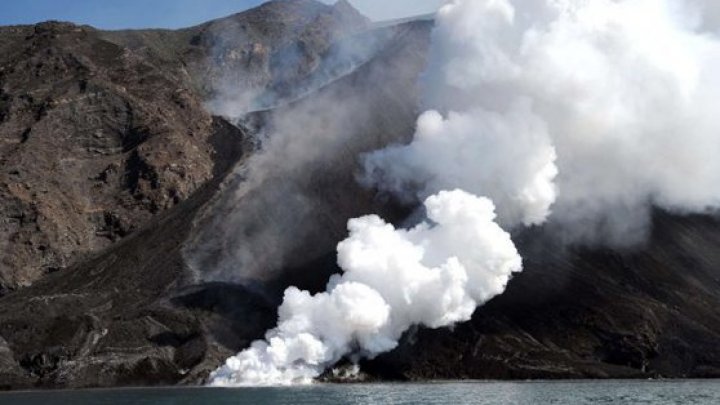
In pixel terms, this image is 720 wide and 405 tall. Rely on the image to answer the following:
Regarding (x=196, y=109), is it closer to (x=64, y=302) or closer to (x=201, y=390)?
(x=64, y=302)

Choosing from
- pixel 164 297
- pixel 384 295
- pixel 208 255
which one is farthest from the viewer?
pixel 208 255

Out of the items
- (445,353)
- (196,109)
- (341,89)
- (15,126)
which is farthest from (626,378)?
(15,126)

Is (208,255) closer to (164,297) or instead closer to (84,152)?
(164,297)

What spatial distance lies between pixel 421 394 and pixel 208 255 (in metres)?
56.8

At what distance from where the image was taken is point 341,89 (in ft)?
613

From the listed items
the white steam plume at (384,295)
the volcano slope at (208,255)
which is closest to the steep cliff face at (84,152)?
the volcano slope at (208,255)

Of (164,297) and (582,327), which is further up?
(164,297)

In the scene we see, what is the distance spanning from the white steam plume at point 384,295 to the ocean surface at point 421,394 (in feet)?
26.3

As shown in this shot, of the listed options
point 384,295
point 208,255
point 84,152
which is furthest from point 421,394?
point 84,152

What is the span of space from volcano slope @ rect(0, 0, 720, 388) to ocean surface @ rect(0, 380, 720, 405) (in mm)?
11544

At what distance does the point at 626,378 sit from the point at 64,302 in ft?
252

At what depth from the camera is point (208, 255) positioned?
5354 inches

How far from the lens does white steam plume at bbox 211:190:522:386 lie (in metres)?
116

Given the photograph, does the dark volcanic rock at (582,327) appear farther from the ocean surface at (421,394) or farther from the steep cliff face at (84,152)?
the steep cliff face at (84,152)
